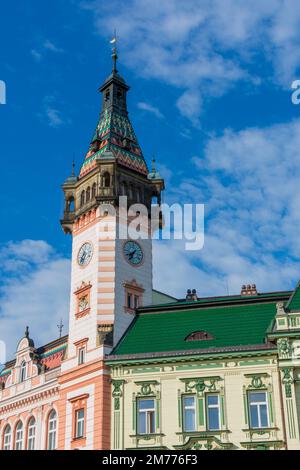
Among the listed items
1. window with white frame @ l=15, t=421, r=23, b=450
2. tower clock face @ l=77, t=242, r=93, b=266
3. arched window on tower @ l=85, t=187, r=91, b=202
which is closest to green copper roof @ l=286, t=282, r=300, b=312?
tower clock face @ l=77, t=242, r=93, b=266

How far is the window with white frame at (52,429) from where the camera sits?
5471 centimetres

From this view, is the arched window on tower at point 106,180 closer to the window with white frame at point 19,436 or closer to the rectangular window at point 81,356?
the rectangular window at point 81,356

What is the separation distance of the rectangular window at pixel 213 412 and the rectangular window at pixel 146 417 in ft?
11.2

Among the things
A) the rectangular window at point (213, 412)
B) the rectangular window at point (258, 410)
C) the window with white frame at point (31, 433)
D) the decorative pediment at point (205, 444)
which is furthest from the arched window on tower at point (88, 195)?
the decorative pediment at point (205, 444)

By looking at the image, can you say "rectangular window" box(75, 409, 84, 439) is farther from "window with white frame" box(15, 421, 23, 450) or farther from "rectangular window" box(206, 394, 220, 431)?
"window with white frame" box(15, 421, 23, 450)

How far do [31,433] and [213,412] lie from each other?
18179 mm

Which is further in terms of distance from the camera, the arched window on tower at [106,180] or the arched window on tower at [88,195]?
the arched window on tower at [88,195]

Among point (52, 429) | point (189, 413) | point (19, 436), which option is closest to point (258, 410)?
point (189, 413)

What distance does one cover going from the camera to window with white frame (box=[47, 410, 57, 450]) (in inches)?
2154

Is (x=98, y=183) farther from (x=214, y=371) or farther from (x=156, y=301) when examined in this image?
(x=214, y=371)

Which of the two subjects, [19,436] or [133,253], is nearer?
[133,253]

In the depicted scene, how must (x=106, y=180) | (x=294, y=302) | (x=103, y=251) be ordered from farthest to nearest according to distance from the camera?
(x=106, y=180)
(x=103, y=251)
(x=294, y=302)

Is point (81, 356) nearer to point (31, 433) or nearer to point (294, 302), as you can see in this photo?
point (31, 433)

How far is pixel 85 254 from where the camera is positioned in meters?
55.7
